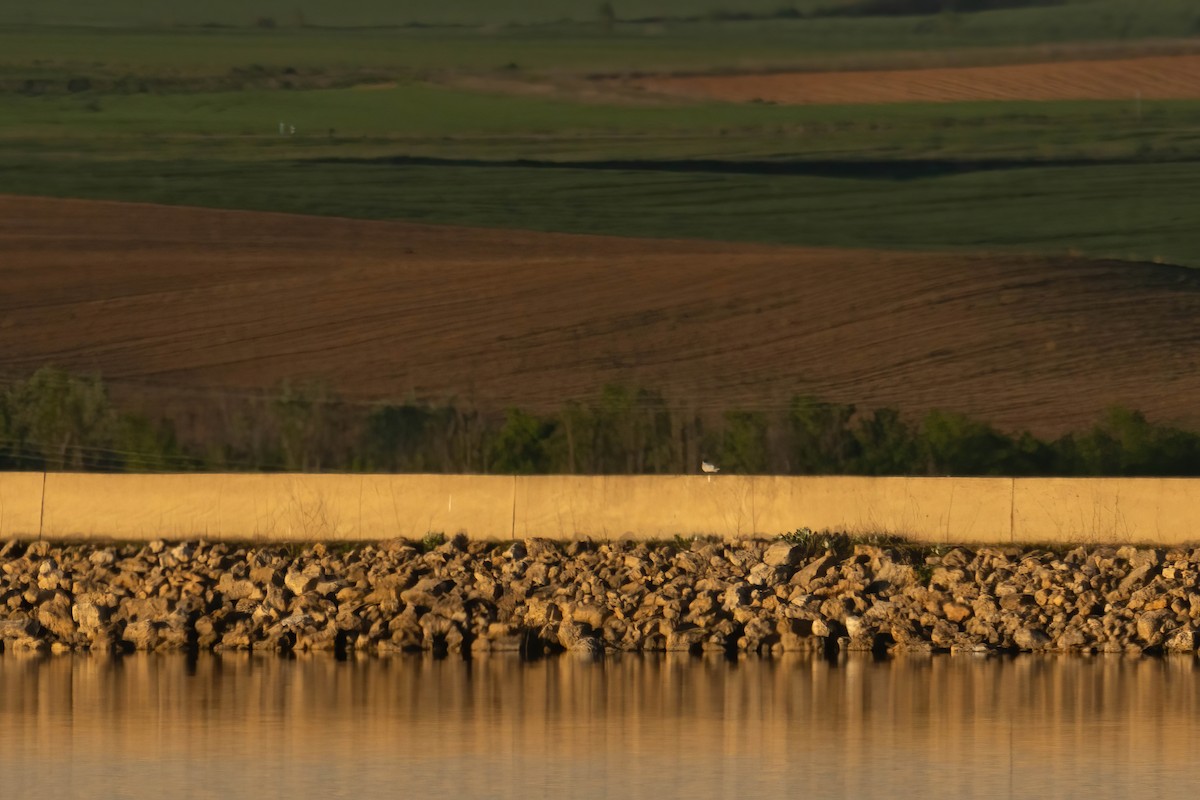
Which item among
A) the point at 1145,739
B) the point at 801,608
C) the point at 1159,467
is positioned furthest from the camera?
the point at 1159,467

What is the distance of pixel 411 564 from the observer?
21062 mm

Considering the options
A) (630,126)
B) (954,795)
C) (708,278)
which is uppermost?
(630,126)

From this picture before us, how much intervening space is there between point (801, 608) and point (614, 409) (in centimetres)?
1762

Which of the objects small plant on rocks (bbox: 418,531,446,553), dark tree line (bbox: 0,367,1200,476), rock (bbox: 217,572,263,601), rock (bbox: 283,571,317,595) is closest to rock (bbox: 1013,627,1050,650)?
small plant on rocks (bbox: 418,531,446,553)

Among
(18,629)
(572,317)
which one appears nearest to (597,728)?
(18,629)

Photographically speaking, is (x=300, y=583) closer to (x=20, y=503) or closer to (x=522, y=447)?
(x=20, y=503)

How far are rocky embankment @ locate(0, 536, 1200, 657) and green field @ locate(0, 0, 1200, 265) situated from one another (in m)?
30.5

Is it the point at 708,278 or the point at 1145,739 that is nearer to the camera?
the point at 1145,739

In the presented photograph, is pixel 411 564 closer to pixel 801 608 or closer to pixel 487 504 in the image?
pixel 487 504

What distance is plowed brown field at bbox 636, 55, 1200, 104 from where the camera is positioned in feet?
178

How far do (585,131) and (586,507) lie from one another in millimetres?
34534

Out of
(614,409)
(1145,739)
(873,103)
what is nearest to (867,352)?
(614,409)

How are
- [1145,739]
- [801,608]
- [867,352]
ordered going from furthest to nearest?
[867,352]
[801,608]
[1145,739]

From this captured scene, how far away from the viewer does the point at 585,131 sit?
5566 cm
